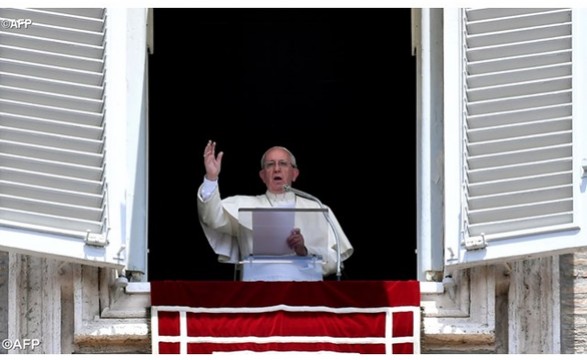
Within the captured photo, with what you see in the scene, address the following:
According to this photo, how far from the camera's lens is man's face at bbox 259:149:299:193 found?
43.3ft

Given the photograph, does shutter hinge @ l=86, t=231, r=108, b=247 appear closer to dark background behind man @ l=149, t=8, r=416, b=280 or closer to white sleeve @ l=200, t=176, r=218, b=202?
white sleeve @ l=200, t=176, r=218, b=202

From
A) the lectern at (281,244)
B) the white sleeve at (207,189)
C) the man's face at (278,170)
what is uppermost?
the man's face at (278,170)

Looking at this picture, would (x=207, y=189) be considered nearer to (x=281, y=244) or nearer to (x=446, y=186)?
(x=281, y=244)

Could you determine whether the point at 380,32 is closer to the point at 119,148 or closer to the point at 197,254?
the point at 197,254

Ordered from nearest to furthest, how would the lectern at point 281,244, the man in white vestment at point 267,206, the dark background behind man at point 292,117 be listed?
the lectern at point 281,244 → the man in white vestment at point 267,206 → the dark background behind man at point 292,117

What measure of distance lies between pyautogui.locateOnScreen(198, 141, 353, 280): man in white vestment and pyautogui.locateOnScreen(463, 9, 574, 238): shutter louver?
0.84 m

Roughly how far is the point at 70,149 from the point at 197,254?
11.5 feet

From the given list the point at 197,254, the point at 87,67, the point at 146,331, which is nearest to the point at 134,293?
the point at 146,331

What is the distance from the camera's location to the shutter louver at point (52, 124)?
11.4 meters

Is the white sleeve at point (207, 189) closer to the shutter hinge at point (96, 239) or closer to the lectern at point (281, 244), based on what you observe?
the lectern at point (281, 244)

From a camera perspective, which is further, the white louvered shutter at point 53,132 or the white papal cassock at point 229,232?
the white papal cassock at point 229,232

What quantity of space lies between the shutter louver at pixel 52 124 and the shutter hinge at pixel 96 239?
0.04m

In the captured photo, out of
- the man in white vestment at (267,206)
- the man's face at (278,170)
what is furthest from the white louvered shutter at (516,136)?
the man's face at (278,170)

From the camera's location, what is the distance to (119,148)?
11.5m
